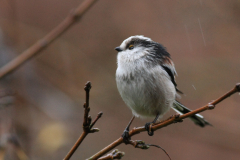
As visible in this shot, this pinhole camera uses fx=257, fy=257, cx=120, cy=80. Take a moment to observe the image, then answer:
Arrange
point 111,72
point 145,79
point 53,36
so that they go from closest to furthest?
point 53,36, point 145,79, point 111,72

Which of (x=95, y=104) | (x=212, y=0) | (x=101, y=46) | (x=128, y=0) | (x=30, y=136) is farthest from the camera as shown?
(x=128, y=0)

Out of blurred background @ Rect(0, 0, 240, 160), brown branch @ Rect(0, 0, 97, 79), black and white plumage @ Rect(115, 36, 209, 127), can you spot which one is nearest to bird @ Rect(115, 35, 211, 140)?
black and white plumage @ Rect(115, 36, 209, 127)

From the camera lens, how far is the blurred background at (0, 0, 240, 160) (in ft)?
11.3

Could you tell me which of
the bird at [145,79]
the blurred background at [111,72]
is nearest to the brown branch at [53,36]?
the bird at [145,79]

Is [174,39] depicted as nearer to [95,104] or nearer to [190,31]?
[190,31]

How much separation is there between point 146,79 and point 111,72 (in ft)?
6.80

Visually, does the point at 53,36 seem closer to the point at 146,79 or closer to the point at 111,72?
the point at 146,79

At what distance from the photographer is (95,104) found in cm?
466

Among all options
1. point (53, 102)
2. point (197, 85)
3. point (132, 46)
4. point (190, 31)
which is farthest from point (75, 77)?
point (190, 31)

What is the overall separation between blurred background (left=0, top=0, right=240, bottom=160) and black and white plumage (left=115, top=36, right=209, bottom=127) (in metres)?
1.02

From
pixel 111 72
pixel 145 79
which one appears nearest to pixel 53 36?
pixel 145 79

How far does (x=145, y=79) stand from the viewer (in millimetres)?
2752

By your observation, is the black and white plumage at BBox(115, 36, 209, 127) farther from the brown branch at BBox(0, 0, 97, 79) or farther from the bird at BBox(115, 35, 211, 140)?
the brown branch at BBox(0, 0, 97, 79)

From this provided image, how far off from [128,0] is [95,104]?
2692mm
